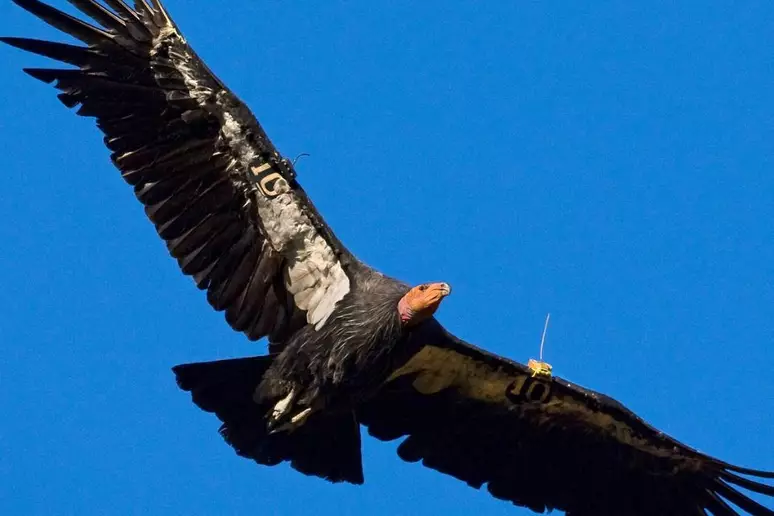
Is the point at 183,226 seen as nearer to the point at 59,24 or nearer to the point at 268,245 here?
the point at 268,245

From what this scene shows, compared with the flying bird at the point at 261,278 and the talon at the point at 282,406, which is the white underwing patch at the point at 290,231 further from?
the talon at the point at 282,406

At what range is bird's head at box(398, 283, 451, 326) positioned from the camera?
15.5 m

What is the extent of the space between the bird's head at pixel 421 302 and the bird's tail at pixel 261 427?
113 cm

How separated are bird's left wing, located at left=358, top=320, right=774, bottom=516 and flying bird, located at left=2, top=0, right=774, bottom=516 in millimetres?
35

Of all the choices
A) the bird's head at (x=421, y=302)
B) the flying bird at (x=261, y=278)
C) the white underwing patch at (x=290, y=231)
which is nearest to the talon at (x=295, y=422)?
the flying bird at (x=261, y=278)

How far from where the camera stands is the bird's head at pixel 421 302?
50.9 feet

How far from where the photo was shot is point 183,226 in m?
16.2

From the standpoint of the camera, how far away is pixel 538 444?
1720cm

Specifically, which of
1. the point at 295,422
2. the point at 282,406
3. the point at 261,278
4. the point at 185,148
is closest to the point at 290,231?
the point at 261,278

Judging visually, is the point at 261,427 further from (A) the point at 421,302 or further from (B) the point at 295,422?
(A) the point at 421,302

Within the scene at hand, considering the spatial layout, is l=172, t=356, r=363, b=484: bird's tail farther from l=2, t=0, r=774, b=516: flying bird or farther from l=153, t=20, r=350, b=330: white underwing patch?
l=153, t=20, r=350, b=330: white underwing patch

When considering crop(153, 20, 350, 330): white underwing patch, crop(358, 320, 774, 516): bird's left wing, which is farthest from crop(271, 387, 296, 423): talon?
crop(358, 320, 774, 516): bird's left wing

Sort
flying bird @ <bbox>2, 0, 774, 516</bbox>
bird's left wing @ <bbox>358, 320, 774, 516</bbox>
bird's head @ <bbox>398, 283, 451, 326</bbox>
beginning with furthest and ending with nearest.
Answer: bird's left wing @ <bbox>358, 320, 774, 516</bbox>, flying bird @ <bbox>2, 0, 774, 516</bbox>, bird's head @ <bbox>398, 283, 451, 326</bbox>

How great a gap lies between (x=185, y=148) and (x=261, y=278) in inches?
47.7
